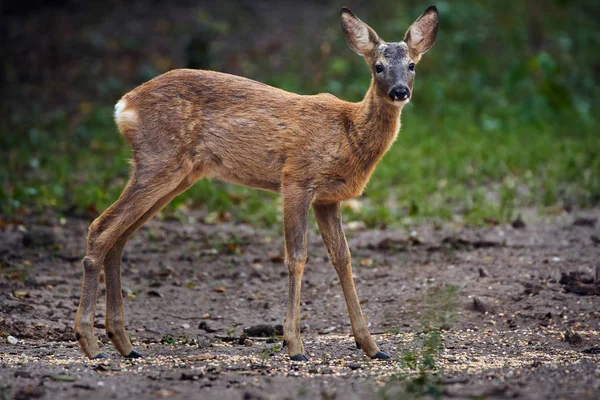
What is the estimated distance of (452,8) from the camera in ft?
53.3

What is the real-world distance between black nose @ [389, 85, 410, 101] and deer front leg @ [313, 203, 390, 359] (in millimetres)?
929

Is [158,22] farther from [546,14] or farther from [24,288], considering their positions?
[24,288]

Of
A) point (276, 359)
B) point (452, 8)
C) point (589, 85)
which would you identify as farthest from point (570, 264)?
point (452, 8)

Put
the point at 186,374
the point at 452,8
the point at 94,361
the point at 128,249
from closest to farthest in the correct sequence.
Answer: the point at 186,374 < the point at 94,361 < the point at 128,249 < the point at 452,8

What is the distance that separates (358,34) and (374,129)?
814mm

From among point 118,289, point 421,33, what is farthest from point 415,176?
point 118,289

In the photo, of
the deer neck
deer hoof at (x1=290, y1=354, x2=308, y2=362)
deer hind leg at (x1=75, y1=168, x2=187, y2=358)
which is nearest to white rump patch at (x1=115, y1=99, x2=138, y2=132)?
deer hind leg at (x1=75, y1=168, x2=187, y2=358)

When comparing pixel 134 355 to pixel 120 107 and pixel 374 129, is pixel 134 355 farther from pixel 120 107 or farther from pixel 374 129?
pixel 374 129

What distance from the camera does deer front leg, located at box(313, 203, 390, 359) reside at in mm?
6367

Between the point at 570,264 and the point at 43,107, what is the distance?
30.1ft

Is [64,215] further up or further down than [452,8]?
further down

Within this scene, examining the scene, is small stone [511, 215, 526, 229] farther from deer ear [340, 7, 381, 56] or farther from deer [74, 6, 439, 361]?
deer ear [340, 7, 381, 56]

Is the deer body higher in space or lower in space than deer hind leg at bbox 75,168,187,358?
higher

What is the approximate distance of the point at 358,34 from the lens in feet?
22.9
